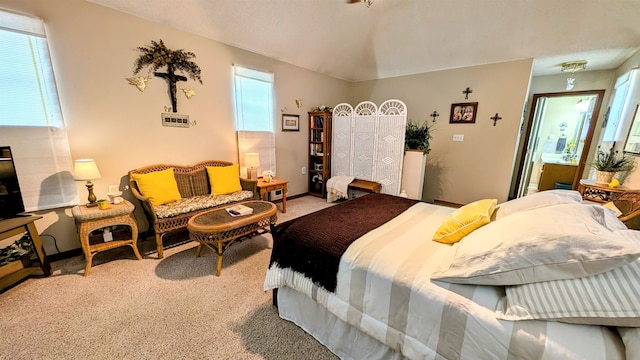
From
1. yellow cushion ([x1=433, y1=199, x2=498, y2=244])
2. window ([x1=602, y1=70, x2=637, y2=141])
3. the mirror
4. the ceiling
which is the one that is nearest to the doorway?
window ([x1=602, y1=70, x2=637, y2=141])

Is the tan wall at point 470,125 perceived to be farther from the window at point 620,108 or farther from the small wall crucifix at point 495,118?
the window at point 620,108

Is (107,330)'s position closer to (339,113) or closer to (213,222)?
(213,222)

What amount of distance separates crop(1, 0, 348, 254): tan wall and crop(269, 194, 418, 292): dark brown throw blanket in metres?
2.30

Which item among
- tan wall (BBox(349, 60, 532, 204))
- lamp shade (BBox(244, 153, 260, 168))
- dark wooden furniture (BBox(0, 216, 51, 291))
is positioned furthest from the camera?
tan wall (BBox(349, 60, 532, 204))

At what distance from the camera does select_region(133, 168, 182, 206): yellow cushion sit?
106 inches

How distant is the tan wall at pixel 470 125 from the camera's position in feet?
12.6

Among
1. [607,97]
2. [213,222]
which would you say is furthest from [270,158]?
[607,97]

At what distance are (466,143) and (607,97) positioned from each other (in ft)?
7.39

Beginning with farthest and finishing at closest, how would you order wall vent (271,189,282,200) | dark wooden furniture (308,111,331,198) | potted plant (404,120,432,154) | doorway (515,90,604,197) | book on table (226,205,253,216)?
dark wooden furniture (308,111,331,198) → wall vent (271,189,282,200) → doorway (515,90,604,197) → potted plant (404,120,432,154) → book on table (226,205,253,216)

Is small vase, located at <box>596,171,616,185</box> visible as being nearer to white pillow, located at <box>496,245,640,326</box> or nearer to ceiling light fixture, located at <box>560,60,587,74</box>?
ceiling light fixture, located at <box>560,60,587,74</box>

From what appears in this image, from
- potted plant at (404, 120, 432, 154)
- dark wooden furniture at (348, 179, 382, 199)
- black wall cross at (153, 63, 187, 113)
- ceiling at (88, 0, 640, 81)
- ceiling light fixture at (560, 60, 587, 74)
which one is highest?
ceiling at (88, 0, 640, 81)

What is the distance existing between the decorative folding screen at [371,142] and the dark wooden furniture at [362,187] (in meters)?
0.10

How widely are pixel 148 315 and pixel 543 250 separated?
2.42 meters

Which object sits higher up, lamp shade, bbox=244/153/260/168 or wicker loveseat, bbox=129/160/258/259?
lamp shade, bbox=244/153/260/168
